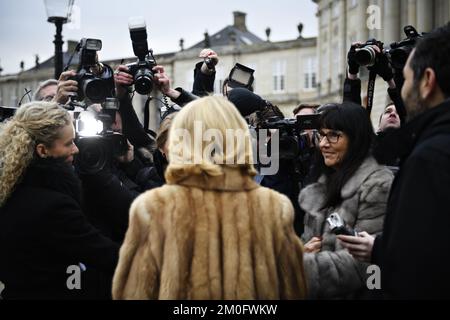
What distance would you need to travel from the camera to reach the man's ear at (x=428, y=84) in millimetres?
3371

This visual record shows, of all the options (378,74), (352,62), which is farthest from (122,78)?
(378,74)

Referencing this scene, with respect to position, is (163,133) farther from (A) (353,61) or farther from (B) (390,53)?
(B) (390,53)

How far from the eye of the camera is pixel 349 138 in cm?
469

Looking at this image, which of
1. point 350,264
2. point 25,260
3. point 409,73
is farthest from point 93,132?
point 409,73

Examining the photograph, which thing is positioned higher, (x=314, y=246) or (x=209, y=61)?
A: (x=209, y=61)

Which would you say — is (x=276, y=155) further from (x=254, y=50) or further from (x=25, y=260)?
(x=254, y=50)

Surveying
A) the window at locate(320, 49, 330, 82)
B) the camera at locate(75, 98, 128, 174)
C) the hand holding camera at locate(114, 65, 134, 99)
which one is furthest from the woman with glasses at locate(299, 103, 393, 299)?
the window at locate(320, 49, 330, 82)

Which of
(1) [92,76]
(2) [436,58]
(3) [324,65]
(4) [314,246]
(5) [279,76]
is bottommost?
(4) [314,246]

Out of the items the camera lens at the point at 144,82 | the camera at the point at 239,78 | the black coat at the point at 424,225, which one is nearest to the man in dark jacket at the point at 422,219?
the black coat at the point at 424,225

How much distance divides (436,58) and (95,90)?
9.72 feet

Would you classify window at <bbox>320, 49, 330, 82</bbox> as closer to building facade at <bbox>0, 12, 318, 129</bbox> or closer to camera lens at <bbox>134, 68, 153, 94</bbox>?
building facade at <bbox>0, 12, 318, 129</bbox>

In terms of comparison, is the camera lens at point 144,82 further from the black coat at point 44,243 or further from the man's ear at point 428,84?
the man's ear at point 428,84

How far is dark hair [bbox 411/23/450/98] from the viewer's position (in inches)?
132
